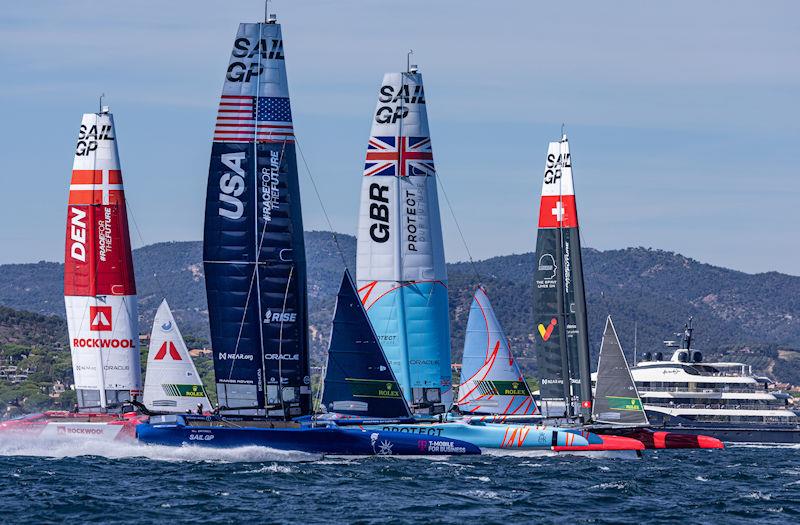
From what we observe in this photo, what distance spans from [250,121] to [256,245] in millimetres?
3773

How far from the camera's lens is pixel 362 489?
38.0m

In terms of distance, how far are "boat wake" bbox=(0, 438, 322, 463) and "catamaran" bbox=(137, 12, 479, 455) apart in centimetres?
53

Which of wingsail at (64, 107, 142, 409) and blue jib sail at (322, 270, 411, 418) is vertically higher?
wingsail at (64, 107, 142, 409)

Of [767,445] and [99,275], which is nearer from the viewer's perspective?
[99,275]

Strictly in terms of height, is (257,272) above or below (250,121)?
below

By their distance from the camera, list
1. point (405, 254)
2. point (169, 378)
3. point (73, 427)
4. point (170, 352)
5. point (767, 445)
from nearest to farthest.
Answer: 1. point (405, 254)
2. point (73, 427)
3. point (169, 378)
4. point (170, 352)
5. point (767, 445)

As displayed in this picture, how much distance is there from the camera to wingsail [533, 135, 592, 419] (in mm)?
54781

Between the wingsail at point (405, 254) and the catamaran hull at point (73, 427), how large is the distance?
9.27 m

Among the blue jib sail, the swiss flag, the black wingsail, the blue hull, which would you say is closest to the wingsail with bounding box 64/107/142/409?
the blue hull

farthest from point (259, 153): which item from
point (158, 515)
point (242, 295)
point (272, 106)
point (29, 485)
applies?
point (158, 515)

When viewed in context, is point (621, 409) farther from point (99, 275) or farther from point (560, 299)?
point (99, 275)

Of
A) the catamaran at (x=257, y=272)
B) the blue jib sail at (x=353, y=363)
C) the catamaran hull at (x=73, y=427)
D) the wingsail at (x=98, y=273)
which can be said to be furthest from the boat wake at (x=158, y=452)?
the wingsail at (x=98, y=273)

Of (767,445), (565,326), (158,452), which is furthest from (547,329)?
(767,445)

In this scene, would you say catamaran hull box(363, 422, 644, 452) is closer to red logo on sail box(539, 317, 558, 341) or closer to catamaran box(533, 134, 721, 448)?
catamaran box(533, 134, 721, 448)
